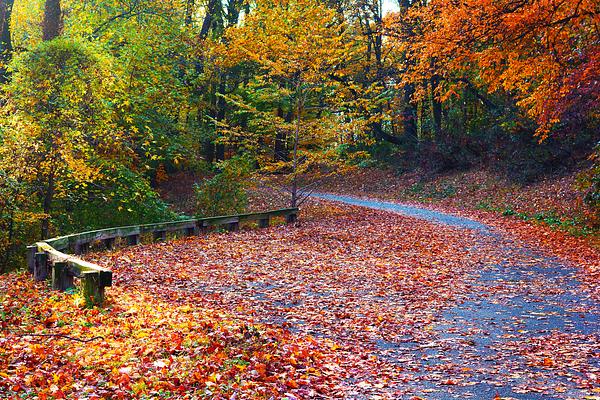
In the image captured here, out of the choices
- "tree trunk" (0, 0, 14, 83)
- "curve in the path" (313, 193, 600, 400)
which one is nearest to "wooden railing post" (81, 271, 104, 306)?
"curve in the path" (313, 193, 600, 400)

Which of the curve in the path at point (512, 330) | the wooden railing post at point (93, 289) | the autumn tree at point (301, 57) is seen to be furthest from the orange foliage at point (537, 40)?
the wooden railing post at point (93, 289)

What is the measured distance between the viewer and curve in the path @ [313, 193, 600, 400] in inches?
208

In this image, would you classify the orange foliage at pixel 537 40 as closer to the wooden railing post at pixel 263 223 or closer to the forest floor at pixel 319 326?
the forest floor at pixel 319 326

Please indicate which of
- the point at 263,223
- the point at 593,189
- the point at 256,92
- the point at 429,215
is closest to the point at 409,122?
the point at 429,215

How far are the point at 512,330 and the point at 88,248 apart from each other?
969cm

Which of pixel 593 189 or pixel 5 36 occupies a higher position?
pixel 5 36

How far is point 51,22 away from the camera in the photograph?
14.9 metres

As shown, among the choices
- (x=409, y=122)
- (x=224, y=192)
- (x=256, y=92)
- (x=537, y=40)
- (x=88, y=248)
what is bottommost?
(x=88, y=248)

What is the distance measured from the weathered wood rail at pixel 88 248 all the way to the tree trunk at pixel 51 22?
5.67m

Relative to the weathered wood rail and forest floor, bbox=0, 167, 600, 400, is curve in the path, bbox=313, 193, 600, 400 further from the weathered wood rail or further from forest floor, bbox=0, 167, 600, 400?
the weathered wood rail

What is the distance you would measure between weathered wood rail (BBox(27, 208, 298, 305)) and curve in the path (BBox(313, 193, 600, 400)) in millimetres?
4027

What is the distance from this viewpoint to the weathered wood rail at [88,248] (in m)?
7.81

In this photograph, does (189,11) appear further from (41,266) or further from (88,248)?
(41,266)

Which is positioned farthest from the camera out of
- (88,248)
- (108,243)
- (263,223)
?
(263,223)
